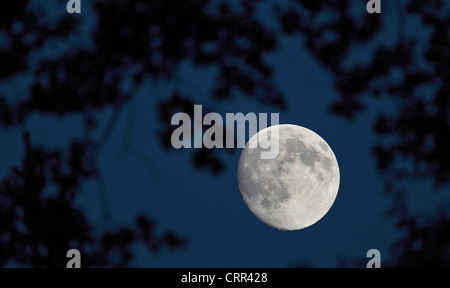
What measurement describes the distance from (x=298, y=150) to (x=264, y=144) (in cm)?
46

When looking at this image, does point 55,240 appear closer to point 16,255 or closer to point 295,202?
point 16,255

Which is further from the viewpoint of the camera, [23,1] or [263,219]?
[263,219]

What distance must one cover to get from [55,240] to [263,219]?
277 centimetres

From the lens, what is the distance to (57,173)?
6605 mm

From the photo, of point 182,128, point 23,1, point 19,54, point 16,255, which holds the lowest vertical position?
point 16,255

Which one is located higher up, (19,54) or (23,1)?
(23,1)

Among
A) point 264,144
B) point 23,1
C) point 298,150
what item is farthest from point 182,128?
point 23,1

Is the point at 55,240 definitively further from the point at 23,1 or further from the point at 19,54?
the point at 23,1

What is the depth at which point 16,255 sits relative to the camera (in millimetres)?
6715

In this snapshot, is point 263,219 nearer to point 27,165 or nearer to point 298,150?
point 298,150

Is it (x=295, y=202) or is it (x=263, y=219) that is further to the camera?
(x=263, y=219)

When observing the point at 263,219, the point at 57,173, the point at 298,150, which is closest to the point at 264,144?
the point at 298,150

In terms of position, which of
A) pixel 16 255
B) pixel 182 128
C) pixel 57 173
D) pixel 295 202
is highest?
pixel 182 128

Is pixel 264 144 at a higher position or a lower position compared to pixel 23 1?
lower
